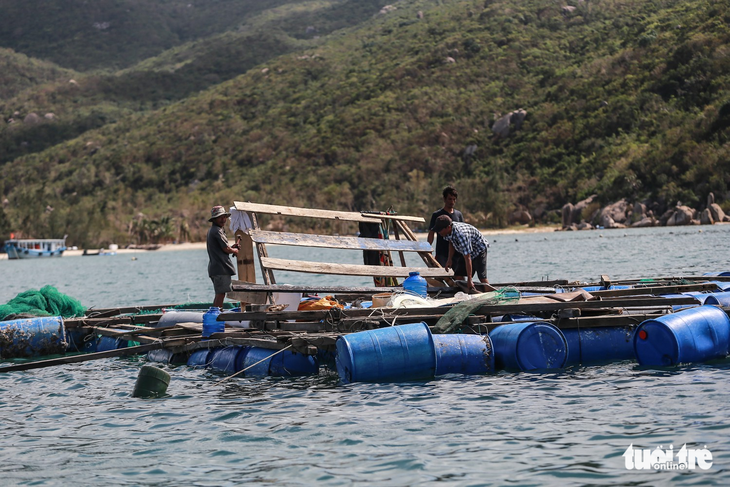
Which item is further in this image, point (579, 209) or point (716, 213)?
point (579, 209)

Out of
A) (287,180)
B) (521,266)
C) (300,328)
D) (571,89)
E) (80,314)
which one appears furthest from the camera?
(287,180)

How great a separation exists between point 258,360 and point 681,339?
5.78 meters

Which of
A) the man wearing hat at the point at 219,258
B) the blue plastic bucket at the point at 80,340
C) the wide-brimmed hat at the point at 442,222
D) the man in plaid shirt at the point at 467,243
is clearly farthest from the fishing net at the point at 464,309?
the blue plastic bucket at the point at 80,340

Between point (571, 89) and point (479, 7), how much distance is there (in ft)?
156

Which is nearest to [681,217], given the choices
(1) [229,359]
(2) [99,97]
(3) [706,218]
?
(3) [706,218]

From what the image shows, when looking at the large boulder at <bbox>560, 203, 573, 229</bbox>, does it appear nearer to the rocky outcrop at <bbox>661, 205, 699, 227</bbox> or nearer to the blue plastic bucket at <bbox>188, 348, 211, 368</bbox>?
the rocky outcrop at <bbox>661, 205, 699, 227</bbox>

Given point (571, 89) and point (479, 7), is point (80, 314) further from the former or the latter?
point (479, 7)

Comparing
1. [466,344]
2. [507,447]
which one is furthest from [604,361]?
[507,447]

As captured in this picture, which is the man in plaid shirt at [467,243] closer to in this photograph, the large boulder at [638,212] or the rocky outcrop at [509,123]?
the large boulder at [638,212]

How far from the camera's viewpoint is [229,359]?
481 inches

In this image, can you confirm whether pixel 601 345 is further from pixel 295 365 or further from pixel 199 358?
pixel 199 358

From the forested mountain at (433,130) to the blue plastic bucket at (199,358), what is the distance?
71.4m

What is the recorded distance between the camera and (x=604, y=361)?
11492 mm

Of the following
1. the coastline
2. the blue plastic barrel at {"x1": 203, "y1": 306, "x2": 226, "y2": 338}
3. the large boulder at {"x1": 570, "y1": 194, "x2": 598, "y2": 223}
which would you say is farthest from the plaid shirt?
the coastline
